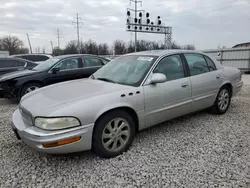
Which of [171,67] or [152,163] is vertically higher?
[171,67]

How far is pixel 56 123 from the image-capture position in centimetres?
231

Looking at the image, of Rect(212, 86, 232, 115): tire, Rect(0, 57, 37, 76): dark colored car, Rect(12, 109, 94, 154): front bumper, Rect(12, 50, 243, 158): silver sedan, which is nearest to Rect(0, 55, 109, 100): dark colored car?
Rect(0, 57, 37, 76): dark colored car

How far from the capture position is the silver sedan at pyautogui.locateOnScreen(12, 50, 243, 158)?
7.71 ft

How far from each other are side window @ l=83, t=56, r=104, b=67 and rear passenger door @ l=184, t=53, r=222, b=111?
392 cm

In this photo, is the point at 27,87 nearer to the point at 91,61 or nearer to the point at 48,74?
the point at 48,74

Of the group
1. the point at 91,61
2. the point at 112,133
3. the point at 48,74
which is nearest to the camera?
the point at 112,133

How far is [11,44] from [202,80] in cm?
7287

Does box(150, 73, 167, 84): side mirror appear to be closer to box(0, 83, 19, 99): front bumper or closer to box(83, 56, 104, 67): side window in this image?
box(83, 56, 104, 67): side window

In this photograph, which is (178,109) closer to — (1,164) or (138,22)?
(1,164)

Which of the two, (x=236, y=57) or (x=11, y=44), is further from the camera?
(x=11, y=44)

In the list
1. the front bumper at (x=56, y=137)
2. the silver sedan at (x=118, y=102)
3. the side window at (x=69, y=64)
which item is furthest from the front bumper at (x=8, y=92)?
the front bumper at (x=56, y=137)

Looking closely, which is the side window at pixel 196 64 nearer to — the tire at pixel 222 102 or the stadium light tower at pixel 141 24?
the tire at pixel 222 102

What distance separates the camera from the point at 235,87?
15.3ft

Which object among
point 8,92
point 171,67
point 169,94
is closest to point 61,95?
point 169,94
